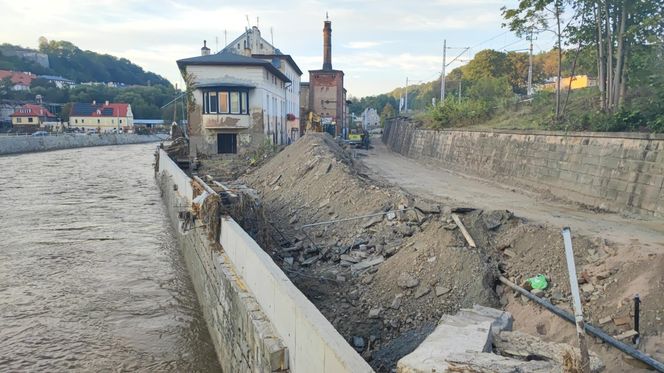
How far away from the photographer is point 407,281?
27.8 ft

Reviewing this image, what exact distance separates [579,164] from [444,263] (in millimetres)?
9272

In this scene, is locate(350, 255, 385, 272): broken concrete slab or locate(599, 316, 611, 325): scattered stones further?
locate(350, 255, 385, 272): broken concrete slab

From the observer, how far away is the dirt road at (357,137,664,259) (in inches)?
385

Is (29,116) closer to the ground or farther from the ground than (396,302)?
farther from the ground

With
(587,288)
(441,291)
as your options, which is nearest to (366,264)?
(441,291)

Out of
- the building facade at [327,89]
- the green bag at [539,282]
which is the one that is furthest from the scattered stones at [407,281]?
the building facade at [327,89]

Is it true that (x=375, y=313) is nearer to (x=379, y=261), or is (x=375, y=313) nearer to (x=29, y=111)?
(x=379, y=261)

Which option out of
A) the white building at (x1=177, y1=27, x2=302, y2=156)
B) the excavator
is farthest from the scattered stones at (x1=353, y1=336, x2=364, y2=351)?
the excavator

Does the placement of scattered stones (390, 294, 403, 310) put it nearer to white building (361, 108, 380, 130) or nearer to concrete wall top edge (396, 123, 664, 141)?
concrete wall top edge (396, 123, 664, 141)

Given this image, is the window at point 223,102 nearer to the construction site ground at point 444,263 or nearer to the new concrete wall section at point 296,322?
the construction site ground at point 444,263

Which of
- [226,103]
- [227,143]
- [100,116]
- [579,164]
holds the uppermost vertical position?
[100,116]

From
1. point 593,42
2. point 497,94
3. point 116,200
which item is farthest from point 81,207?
point 497,94

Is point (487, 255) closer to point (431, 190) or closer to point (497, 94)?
point (431, 190)

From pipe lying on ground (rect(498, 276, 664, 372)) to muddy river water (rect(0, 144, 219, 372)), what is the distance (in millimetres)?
5632
